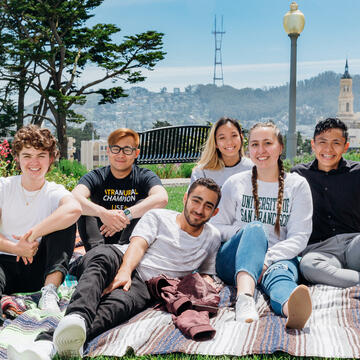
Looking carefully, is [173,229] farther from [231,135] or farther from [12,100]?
[12,100]

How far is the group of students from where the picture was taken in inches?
112

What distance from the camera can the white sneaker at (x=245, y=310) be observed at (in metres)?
2.69

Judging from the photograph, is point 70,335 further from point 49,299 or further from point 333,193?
point 333,193

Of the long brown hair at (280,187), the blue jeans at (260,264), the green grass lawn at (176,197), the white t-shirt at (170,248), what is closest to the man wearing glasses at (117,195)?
the white t-shirt at (170,248)

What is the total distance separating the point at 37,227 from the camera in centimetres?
318

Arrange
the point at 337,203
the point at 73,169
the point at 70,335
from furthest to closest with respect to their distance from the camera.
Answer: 1. the point at 73,169
2. the point at 337,203
3. the point at 70,335

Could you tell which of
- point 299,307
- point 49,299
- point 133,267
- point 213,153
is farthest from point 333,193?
point 49,299

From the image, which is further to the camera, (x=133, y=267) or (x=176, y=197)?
(x=176, y=197)

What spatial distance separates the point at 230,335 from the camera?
2504 mm

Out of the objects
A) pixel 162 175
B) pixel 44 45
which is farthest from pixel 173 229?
pixel 44 45

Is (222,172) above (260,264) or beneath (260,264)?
above

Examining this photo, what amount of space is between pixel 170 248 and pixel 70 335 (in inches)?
41.9

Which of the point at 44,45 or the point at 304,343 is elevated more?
the point at 44,45

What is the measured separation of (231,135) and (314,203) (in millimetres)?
896
